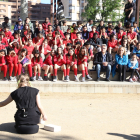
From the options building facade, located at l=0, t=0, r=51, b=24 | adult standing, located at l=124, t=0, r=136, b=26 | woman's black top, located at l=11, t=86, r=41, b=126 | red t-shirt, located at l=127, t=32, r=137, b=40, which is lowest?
woman's black top, located at l=11, t=86, r=41, b=126

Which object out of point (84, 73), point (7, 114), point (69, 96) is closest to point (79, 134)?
point (7, 114)

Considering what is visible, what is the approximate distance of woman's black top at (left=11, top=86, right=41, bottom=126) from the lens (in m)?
5.43

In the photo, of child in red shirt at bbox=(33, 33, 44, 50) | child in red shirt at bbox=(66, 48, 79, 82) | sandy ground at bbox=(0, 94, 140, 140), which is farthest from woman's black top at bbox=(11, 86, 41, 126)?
child in red shirt at bbox=(33, 33, 44, 50)

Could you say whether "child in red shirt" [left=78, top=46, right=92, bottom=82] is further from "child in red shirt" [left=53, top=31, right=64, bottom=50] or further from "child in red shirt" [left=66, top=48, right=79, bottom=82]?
"child in red shirt" [left=53, top=31, right=64, bottom=50]

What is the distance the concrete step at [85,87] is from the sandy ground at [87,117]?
0.60 m

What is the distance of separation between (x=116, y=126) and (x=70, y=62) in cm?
583

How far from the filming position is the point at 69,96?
1055 centimetres

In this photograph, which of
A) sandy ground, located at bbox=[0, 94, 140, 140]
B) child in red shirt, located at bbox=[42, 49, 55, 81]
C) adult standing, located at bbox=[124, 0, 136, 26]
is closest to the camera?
sandy ground, located at bbox=[0, 94, 140, 140]

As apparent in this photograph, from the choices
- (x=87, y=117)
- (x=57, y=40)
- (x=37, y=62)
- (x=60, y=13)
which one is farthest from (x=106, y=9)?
(x=87, y=117)

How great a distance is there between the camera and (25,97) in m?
5.44

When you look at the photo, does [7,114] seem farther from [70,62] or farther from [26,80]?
[70,62]

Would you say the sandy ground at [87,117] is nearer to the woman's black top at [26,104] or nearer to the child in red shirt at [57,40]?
the woman's black top at [26,104]

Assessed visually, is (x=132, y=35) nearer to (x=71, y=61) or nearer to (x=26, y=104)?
(x=71, y=61)

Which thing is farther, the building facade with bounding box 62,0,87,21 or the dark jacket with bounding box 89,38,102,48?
the building facade with bounding box 62,0,87,21
